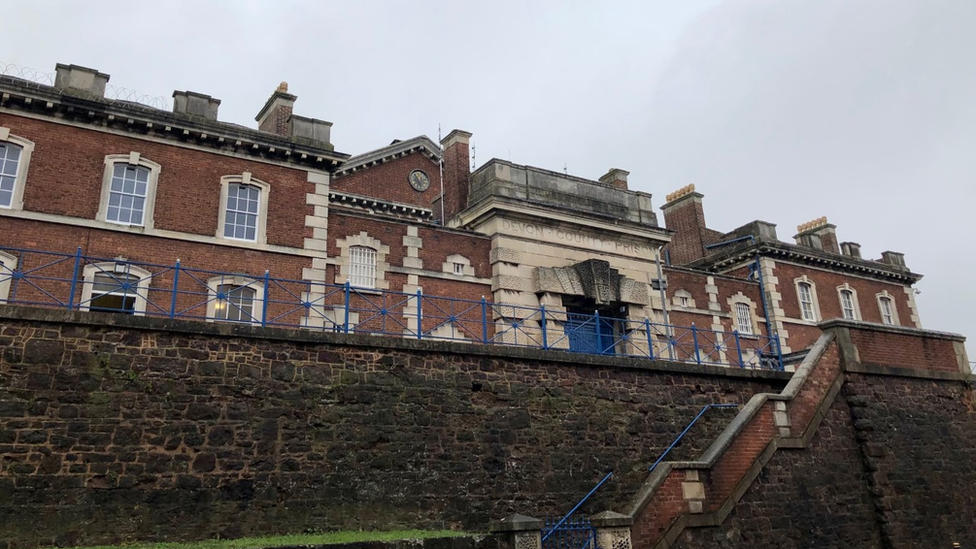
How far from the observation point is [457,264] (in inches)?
782

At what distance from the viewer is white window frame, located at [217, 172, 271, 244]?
1664 cm

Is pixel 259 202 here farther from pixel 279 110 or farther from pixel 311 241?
pixel 279 110

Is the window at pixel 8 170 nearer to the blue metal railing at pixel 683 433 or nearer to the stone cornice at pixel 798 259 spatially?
the blue metal railing at pixel 683 433

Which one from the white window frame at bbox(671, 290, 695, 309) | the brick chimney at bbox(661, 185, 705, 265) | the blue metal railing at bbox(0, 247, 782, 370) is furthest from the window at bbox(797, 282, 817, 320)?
the blue metal railing at bbox(0, 247, 782, 370)

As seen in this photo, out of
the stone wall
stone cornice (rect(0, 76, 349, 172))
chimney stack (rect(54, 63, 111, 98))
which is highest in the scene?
chimney stack (rect(54, 63, 111, 98))

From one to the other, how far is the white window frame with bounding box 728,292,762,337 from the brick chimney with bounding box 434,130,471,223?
1154cm

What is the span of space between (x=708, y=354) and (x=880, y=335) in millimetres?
7709

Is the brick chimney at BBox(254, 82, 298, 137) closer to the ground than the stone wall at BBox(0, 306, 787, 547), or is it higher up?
higher up

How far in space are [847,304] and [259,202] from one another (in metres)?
24.4

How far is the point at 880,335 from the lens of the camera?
53.6ft

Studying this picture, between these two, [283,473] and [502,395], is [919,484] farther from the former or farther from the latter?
[283,473]

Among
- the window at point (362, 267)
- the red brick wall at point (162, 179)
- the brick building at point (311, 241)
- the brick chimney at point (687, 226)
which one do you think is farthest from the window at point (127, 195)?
the brick chimney at point (687, 226)

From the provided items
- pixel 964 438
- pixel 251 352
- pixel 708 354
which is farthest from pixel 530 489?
pixel 708 354

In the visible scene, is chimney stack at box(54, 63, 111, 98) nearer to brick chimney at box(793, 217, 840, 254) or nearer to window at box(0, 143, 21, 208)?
window at box(0, 143, 21, 208)
